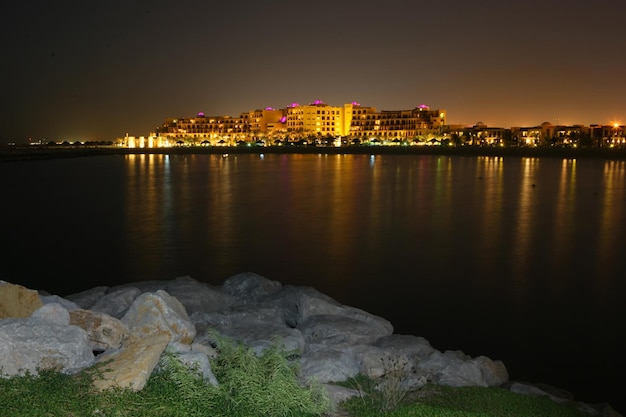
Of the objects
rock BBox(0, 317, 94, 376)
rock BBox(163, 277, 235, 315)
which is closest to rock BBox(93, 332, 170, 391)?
rock BBox(0, 317, 94, 376)

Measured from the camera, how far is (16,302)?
28.1 feet

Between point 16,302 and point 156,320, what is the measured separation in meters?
2.07

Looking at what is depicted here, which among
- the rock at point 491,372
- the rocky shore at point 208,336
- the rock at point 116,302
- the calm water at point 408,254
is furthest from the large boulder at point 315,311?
the rock at point 116,302

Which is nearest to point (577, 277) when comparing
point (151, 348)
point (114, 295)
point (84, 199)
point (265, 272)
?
point (265, 272)

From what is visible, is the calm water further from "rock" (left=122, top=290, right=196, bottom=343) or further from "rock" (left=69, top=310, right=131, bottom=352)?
"rock" (left=69, top=310, right=131, bottom=352)

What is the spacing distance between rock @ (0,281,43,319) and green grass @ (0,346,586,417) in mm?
2350

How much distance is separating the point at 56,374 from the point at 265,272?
→ 1364 centimetres

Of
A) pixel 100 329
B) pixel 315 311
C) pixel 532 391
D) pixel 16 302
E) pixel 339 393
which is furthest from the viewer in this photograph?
pixel 315 311

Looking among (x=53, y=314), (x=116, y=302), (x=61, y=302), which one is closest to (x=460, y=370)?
(x=53, y=314)

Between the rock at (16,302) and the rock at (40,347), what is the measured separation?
115cm

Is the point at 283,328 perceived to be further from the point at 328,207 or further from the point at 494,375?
the point at 328,207

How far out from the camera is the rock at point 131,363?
6.32 meters

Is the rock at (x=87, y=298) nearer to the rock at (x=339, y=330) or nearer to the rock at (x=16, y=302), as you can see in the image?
the rock at (x=16, y=302)

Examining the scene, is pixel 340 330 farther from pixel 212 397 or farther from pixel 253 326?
pixel 212 397
